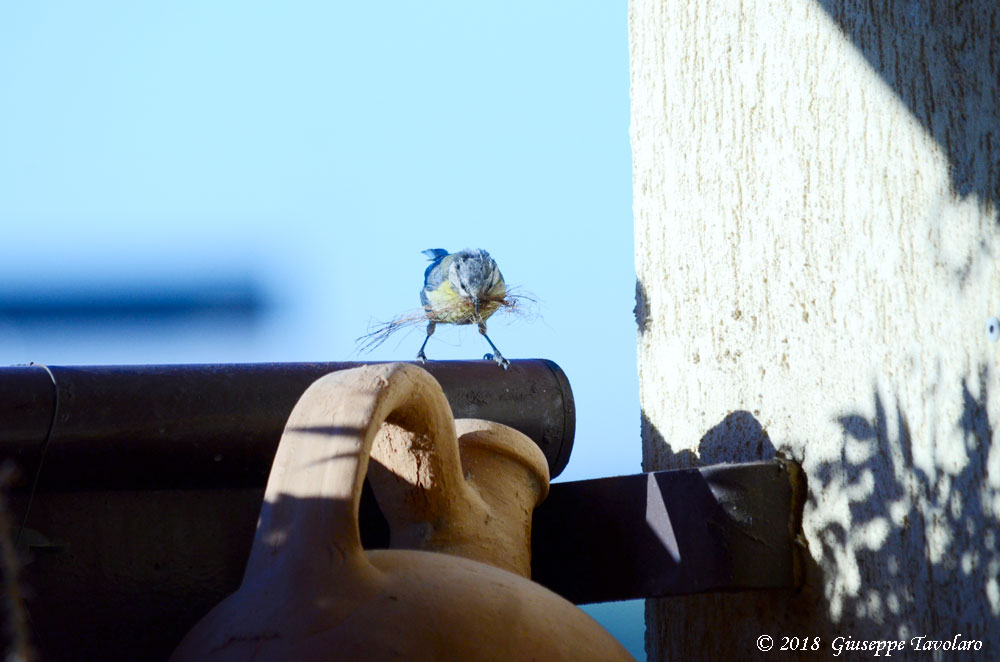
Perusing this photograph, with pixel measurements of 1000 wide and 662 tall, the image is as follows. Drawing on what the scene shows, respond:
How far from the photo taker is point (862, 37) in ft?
3.44

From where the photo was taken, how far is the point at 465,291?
6.25ft

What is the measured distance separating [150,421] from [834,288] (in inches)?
31.5

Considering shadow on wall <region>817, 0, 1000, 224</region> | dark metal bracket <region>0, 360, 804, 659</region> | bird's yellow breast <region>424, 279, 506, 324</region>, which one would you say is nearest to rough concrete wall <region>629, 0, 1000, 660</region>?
shadow on wall <region>817, 0, 1000, 224</region>

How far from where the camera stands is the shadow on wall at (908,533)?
888mm

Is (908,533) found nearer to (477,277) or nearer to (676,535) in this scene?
(676,535)

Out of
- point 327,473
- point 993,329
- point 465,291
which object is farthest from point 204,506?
point 465,291

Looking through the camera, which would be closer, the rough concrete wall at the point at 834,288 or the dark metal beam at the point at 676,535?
the rough concrete wall at the point at 834,288

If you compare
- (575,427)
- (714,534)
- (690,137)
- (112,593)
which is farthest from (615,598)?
(690,137)

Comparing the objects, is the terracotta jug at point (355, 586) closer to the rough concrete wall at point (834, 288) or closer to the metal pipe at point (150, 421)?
the metal pipe at point (150, 421)

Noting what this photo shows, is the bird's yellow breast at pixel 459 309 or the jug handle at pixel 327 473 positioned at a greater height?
the bird's yellow breast at pixel 459 309

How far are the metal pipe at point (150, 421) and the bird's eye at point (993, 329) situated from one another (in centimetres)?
72

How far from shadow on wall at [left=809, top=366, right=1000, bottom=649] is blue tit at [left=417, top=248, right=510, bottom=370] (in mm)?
705

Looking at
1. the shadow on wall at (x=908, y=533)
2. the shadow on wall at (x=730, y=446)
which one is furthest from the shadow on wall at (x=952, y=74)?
A: the shadow on wall at (x=730, y=446)

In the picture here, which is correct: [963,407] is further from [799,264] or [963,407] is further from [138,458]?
[138,458]
